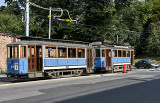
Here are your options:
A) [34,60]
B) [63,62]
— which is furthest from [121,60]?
[34,60]

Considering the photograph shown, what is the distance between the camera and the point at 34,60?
650 inches

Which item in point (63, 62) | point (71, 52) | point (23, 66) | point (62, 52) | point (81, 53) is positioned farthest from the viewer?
point (81, 53)

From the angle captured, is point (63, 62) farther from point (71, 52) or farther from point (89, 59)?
point (89, 59)

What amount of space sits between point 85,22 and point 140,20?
8841 millimetres

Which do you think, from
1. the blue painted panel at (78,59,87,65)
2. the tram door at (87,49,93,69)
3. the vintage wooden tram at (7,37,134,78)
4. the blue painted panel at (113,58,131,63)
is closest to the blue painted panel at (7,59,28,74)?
the vintage wooden tram at (7,37,134,78)

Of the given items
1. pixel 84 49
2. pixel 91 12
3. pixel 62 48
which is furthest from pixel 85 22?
pixel 62 48

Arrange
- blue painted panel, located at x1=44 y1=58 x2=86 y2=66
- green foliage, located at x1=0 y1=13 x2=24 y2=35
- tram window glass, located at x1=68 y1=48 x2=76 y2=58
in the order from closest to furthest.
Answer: blue painted panel, located at x1=44 y1=58 x2=86 y2=66 → tram window glass, located at x1=68 y1=48 x2=76 y2=58 → green foliage, located at x1=0 y1=13 x2=24 y2=35

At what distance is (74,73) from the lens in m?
20.2

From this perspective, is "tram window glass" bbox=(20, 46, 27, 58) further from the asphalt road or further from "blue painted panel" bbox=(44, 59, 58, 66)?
the asphalt road

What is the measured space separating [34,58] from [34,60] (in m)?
0.15

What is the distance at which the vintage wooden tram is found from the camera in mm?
15914

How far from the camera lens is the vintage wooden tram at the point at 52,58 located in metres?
15.9

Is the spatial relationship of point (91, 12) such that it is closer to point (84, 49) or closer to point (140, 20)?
point (140, 20)

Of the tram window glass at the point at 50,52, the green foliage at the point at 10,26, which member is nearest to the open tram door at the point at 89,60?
the tram window glass at the point at 50,52
